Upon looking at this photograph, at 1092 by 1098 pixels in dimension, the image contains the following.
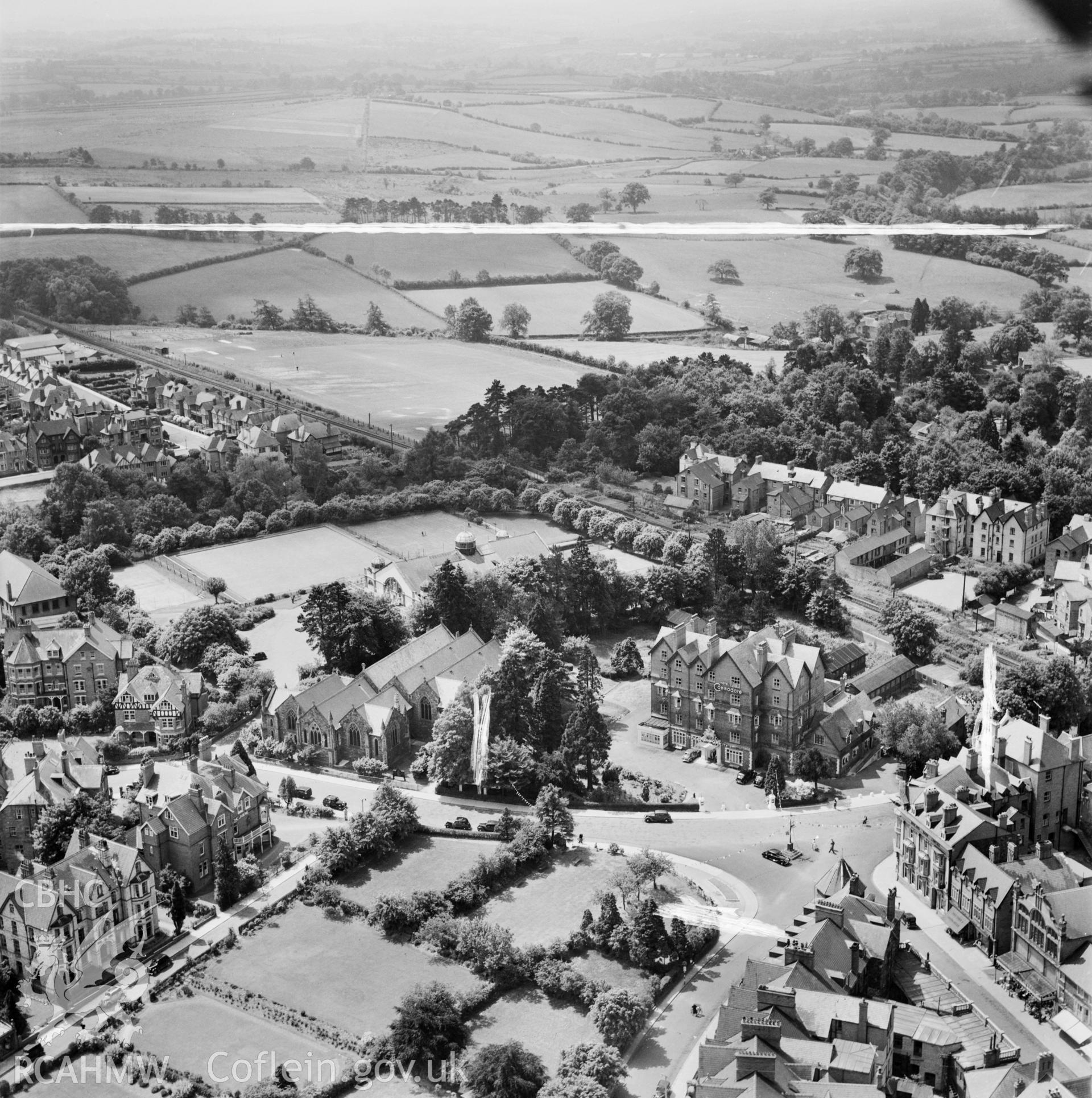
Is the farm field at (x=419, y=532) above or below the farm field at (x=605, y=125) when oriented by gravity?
below

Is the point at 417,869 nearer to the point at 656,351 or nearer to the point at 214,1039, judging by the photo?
the point at 214,1039

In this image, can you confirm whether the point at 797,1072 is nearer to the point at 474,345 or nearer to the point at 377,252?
the point at 474,345

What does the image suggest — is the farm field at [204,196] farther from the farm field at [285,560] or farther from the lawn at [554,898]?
the lawn at [554,898]

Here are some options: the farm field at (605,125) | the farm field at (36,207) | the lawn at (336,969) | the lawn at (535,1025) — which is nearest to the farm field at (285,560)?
the lawn at (336,969)

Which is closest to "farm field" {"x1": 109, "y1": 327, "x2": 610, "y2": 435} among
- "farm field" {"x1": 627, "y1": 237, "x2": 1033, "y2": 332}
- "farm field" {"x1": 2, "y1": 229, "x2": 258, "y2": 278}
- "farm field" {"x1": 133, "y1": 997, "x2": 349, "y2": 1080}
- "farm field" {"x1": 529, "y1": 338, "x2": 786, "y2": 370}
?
"farm field" {"x1": 529, "y1": 338, "x2": 786, "y2": 370}

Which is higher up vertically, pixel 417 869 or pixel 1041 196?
pixel 1041 196

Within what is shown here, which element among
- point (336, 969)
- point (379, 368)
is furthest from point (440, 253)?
point (336, 969)
